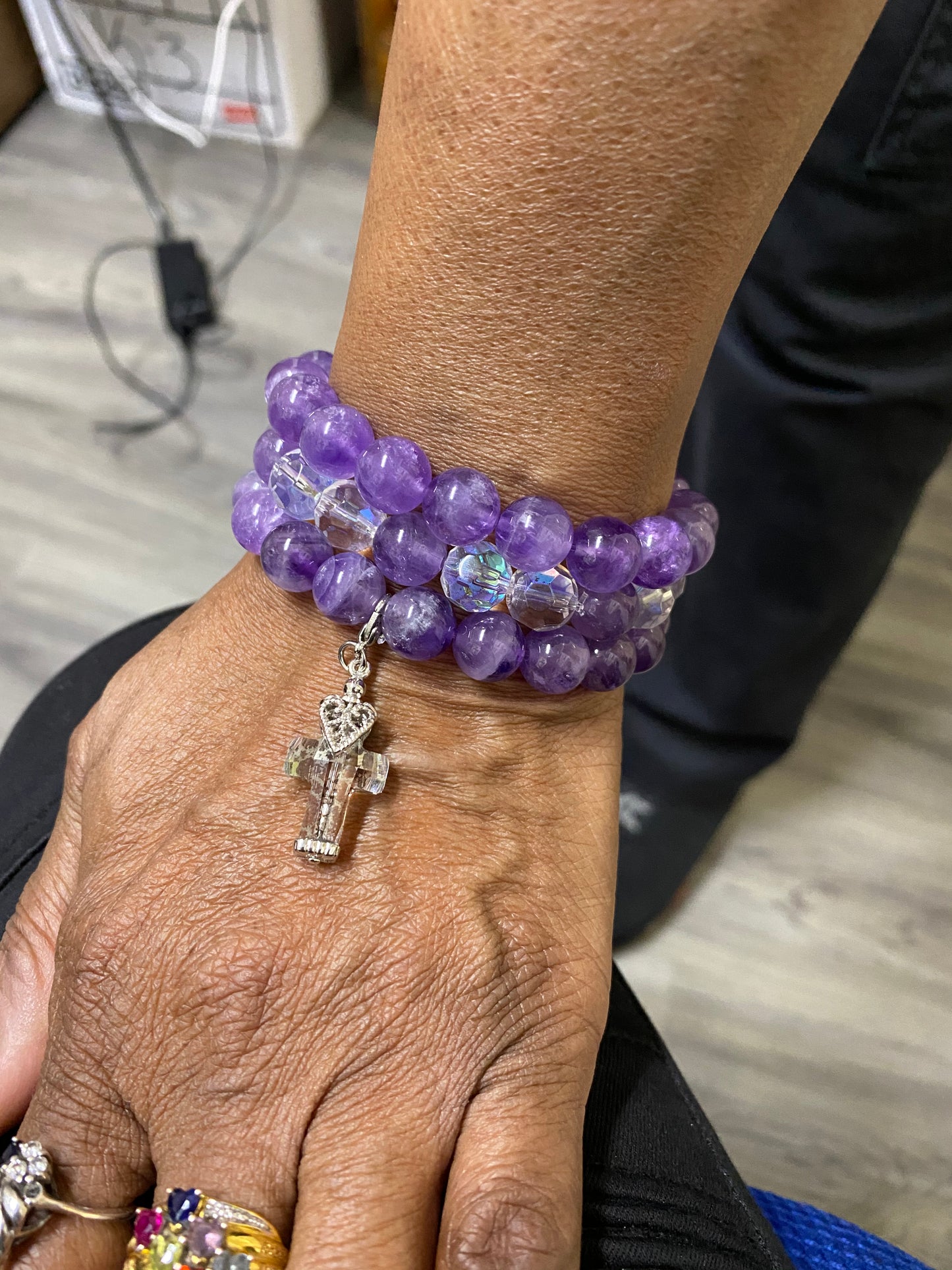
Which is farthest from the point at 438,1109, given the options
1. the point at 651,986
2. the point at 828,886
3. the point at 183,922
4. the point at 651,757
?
the point at 828,886

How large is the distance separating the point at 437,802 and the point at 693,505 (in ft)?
0.78

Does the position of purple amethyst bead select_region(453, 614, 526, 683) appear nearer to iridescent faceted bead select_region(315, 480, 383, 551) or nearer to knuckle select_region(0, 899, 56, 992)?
iridescent faceted bead select_region(315, 480, 383, 551)

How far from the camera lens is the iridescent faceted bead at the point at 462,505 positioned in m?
0.50

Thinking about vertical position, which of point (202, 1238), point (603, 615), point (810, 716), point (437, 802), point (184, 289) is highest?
point (603, 615)

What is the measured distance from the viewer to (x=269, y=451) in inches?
23.0

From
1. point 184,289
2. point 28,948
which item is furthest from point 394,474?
point 184,289

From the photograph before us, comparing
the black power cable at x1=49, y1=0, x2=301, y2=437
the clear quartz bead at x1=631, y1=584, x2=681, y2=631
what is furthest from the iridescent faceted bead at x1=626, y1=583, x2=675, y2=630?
the black power cable at x1=49, y1=0, x2=301, y2=437

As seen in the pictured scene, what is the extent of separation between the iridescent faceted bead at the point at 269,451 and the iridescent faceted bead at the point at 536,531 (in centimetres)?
15

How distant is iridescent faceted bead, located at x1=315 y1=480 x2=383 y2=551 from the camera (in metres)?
0.54

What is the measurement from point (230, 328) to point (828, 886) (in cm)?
133

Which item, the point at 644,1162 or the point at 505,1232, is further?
the point at 644,1162

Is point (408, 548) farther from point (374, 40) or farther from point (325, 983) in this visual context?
point (374, 40)

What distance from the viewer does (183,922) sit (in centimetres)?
53

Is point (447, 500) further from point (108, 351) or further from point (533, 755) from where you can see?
point (108, 351)
